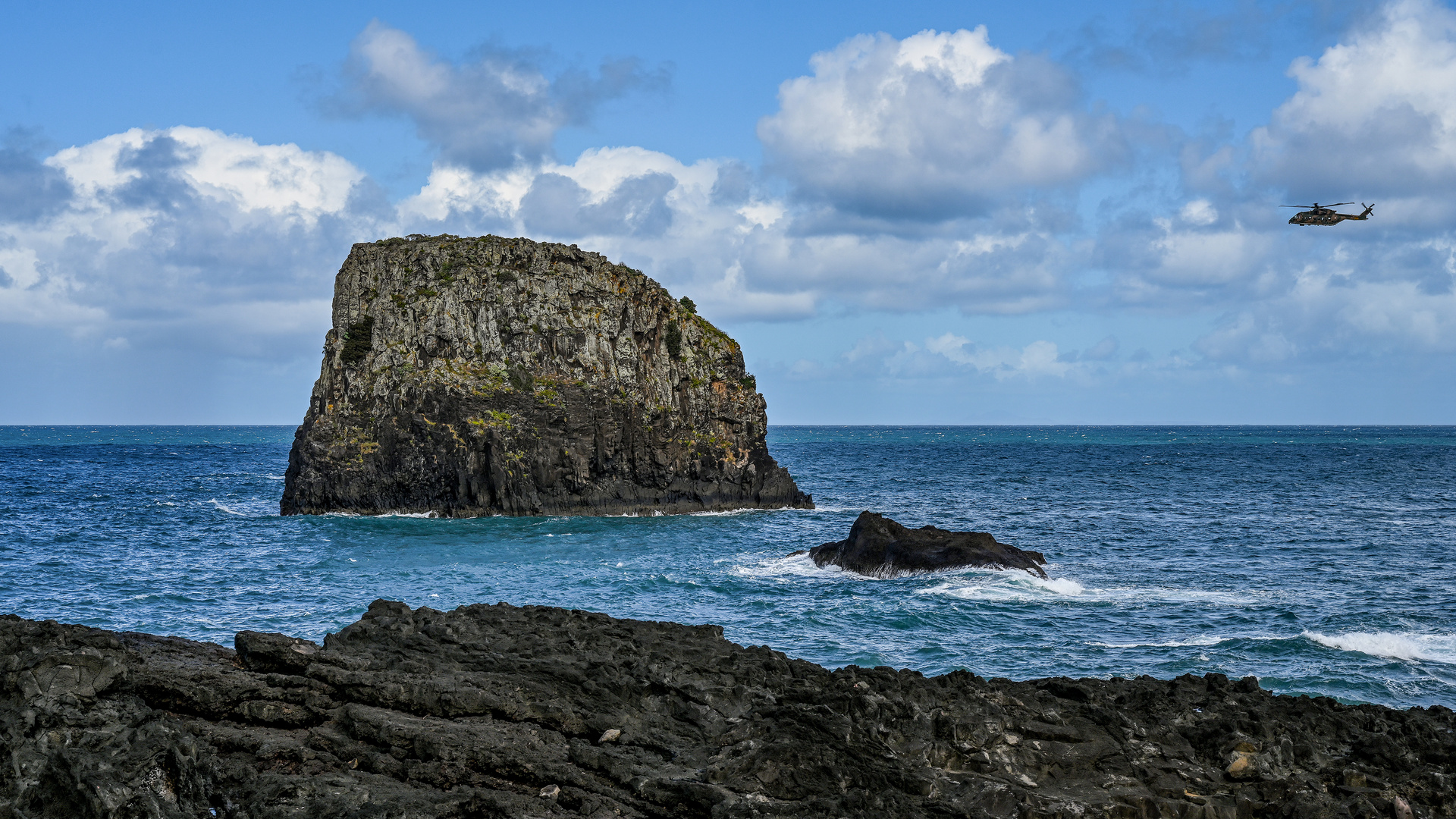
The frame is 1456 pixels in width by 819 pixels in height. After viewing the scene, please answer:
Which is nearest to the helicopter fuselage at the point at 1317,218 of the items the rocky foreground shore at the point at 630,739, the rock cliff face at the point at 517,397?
the rocky foreground shore at the point at 630,739

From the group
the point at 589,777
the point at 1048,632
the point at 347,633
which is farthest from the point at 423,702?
the point at 1048,632

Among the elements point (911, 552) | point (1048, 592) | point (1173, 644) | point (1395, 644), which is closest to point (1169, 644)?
point (1173, 644)

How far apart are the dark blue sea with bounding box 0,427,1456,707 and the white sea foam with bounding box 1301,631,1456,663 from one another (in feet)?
0.34

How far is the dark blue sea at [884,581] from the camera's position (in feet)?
83.0

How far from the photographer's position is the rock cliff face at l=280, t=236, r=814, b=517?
57781 millimetres

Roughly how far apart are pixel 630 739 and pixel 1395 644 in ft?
72.4

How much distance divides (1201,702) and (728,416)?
168 ft

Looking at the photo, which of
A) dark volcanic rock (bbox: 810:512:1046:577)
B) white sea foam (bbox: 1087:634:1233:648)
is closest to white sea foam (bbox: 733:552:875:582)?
dark volcanic rock (bbox: 810:512:1046:577)

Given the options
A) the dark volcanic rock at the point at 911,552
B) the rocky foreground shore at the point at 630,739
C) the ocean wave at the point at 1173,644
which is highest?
the rocky foreground shore at the point at 630,739

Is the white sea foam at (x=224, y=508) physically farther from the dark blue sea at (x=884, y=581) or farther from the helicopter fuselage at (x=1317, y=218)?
the helicopter fuselage at (x=1317, y=218)

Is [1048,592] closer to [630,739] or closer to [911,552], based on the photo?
[911,552]

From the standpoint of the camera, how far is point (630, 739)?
12266mm

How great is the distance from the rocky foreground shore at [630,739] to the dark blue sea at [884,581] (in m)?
9.31

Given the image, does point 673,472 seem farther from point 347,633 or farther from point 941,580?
point 347,633
